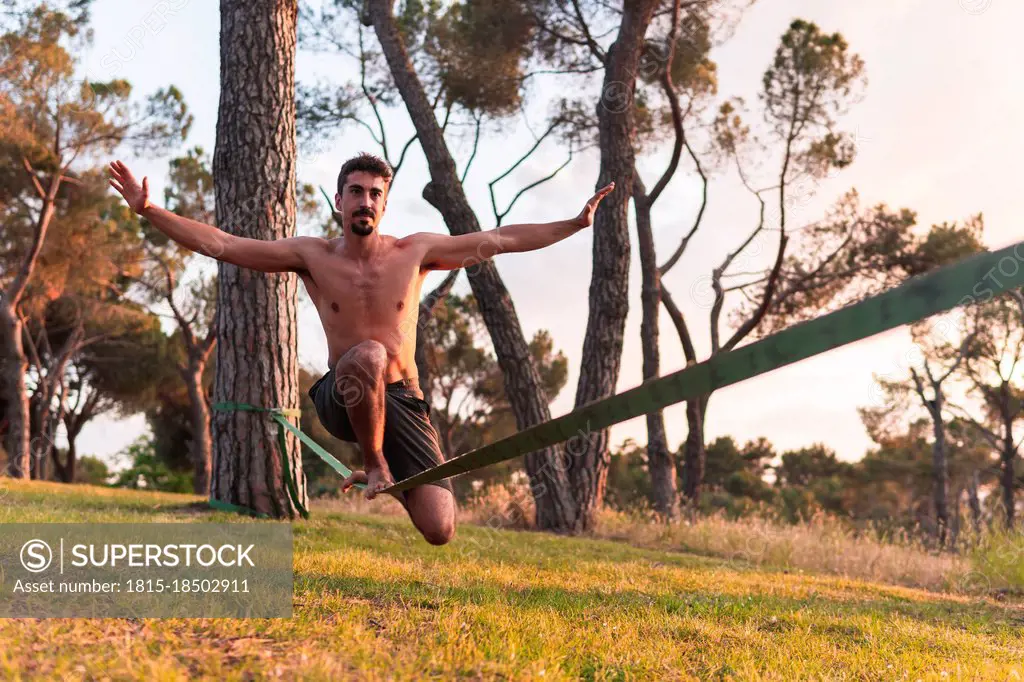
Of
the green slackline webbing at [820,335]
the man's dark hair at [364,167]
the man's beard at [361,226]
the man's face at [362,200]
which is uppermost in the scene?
the man's dark hair at [364,167]

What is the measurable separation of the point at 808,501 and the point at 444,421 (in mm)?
15229

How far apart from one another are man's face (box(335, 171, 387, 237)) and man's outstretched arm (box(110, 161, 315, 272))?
340 mm

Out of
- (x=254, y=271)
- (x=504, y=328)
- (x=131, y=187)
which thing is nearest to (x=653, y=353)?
(x=504, y=328)

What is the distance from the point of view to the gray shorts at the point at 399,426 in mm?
4492

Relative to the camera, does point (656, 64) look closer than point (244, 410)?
No

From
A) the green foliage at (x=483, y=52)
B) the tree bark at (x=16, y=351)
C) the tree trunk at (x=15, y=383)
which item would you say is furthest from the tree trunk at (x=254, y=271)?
the tree trunk at (x=15, y=383)

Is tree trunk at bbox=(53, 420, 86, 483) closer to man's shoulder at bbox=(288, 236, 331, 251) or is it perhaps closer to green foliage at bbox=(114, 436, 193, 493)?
green foliage at bbox=(114, 436, 193, 493)

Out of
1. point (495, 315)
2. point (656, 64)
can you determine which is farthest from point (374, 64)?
point (495, 315)

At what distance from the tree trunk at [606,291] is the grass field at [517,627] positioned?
3.72m

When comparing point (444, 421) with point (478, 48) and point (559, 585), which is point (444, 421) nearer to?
point (478, 48)

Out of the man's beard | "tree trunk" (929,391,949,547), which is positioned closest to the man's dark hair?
the man's beard

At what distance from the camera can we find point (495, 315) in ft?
37.2

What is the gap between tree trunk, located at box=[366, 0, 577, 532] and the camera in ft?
36.8

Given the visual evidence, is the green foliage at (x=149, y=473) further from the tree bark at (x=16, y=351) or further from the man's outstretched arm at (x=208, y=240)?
the man's outstretched arm at (x=208, y=240)
